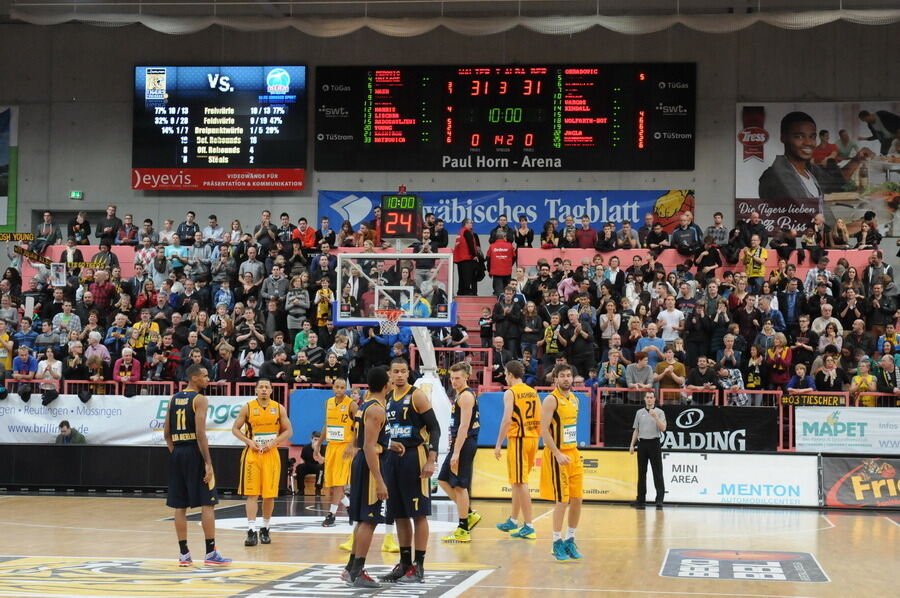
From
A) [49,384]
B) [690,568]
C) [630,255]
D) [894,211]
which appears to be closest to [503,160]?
[630,255]

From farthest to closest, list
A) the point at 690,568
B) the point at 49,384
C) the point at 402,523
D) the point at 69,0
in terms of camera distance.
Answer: the point at 69,0 < the point at 49,384 < the point at 690,568 < the point at 402,523

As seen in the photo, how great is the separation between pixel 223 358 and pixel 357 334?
2.81 m

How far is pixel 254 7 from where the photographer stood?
1207 inches

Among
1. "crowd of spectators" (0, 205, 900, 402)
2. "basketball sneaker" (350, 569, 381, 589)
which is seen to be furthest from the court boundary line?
"crowd of spectators" (0, 205, 900, 402)

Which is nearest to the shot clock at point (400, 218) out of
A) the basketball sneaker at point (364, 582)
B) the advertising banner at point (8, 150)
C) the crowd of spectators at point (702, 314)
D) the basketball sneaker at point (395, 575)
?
the crowd of spectators at point (702, 314)

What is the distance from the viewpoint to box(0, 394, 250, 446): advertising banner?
22.4m

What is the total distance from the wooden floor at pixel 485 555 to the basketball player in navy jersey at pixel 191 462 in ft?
1.29

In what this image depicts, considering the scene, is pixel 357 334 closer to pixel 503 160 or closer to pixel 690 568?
pixel 503 160

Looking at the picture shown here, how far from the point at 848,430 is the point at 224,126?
18.0 metres

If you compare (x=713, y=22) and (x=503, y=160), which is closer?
(x=713, y=22)

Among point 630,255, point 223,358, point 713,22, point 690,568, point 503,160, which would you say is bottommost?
point 690,568

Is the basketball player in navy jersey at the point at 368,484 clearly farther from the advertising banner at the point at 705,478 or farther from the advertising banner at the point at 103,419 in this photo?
the advertising banner at the point at 103,419

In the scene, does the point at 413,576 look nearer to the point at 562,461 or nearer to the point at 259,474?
the point at 562,461

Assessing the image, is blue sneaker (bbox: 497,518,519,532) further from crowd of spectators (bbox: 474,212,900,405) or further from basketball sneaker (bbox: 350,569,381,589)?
crowd of spectators (bbox: 474,212,900,405)
